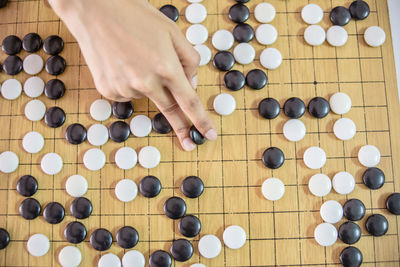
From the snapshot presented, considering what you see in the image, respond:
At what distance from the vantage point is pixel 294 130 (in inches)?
35.9

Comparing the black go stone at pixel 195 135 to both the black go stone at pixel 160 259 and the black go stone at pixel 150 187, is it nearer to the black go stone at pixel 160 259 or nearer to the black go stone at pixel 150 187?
the black go stone at pixel 150 187

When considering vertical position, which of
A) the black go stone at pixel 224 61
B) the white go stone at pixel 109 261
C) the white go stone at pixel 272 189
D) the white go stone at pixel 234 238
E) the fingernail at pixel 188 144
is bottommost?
the white go stone at pixel 109 261

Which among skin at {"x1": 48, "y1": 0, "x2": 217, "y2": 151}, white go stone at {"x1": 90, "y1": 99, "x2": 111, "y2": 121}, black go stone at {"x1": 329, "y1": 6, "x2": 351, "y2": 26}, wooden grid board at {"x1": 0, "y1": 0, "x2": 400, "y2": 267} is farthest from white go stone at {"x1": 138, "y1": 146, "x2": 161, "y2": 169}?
black go stone at {"x1": 329, "y1": 6, "x2": 351, "y2": 26}

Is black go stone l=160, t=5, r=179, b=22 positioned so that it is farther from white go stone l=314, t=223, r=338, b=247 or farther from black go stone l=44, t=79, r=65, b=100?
white go stone l=314, t=223, r=338, b=247

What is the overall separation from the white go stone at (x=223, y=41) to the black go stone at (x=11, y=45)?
1.63ft

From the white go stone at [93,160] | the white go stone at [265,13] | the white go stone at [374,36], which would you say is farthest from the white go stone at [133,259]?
the white go stone at [374,36]

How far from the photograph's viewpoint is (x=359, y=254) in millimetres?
872

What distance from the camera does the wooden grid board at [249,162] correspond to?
2.94 ft

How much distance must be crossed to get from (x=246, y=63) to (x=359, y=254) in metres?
0.52

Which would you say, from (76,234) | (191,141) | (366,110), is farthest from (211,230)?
(366,110)

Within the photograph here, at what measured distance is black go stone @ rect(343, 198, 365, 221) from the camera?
34.7 inches

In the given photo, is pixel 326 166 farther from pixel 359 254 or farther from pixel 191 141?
pixel 191 141

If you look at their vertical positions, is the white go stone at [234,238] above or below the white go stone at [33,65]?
below

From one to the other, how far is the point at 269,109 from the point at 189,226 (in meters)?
0.33
